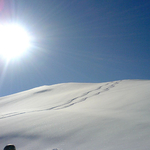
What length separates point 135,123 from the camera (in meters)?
2.17

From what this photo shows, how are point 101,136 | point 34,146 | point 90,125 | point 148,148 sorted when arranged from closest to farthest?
point 148,148 < point 101,136 < point 34,146 < point 90,125

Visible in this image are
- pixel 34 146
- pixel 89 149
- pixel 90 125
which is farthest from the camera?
pixel 90 125

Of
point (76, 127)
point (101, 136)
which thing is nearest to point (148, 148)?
point (101, 136)

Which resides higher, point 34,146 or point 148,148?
point 34,146

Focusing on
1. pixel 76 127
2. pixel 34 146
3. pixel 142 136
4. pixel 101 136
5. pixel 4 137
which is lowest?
pixel 142 136

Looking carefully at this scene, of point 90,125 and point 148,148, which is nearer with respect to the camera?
point 148,148

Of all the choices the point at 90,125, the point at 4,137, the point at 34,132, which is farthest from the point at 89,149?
the point at 4,137

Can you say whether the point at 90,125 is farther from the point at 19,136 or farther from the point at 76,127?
the point at 19,136

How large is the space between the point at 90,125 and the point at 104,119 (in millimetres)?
310

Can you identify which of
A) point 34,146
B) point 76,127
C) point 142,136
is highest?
point 76,127

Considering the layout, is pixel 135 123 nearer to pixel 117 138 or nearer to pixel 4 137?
pixel 117 138

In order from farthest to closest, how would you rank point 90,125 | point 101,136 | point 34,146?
1. point 90,125
2. point 34,146
3. point 101,136

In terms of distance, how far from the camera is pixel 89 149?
1.76 meters

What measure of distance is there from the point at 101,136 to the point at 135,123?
61 centimetres
